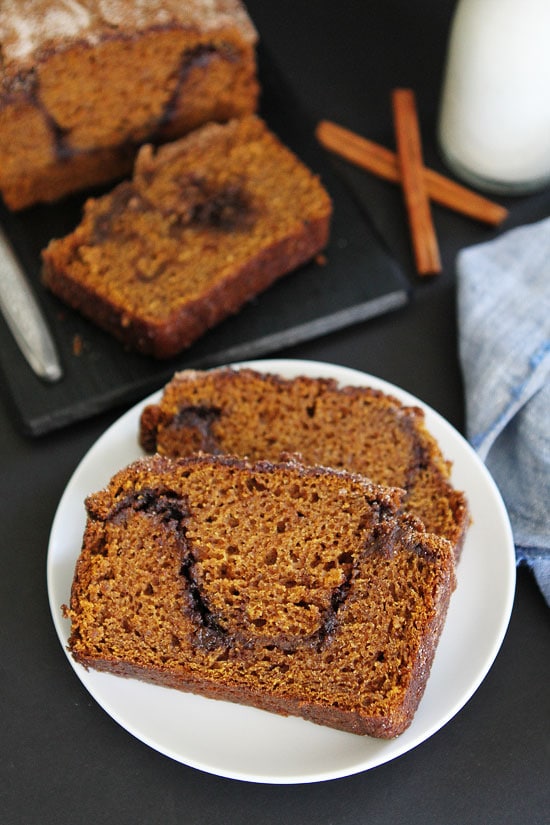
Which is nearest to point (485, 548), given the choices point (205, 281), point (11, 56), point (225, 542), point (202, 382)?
point (225, 542)

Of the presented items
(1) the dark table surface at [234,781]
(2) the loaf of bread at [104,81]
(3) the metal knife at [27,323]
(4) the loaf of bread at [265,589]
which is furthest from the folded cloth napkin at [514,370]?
(3) the metal knife at [27,323]

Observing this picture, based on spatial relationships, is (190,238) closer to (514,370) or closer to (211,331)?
(211,331)

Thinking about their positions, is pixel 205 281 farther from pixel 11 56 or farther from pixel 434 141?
pixel 434 141

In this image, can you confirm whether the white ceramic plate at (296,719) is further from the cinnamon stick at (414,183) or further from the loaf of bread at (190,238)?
the cinnamon stick at (414,183)

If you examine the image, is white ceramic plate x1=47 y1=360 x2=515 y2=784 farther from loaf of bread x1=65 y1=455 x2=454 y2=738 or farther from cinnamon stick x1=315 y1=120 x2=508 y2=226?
cinnamon stick x1=315 y1=120 x2=508 y2=226

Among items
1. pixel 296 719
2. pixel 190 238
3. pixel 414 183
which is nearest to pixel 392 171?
pixel 414 183

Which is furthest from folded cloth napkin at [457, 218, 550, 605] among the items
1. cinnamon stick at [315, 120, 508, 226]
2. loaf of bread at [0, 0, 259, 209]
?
loaf of bread at [0, 0, 259, 209]

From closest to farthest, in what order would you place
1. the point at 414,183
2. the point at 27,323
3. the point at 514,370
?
the point at 514,370, the point at 27,323, the point at 414,183
